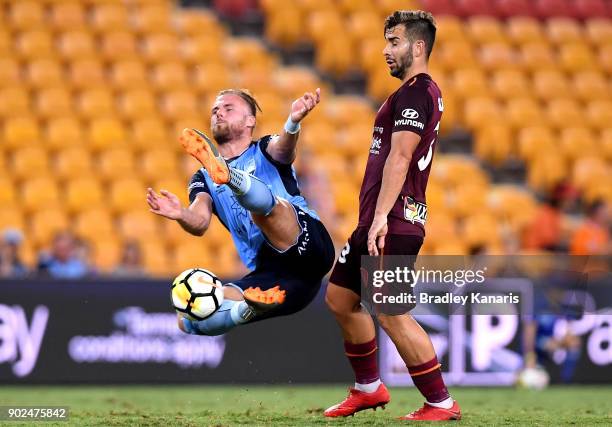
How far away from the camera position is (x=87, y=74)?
14633mm

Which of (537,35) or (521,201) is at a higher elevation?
(537,35)

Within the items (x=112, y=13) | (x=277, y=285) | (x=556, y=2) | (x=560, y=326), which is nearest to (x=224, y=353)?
(x=560, y=326)

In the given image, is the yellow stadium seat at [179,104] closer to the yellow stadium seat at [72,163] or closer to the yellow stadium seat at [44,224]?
the yellow stadium seat at [72,163]

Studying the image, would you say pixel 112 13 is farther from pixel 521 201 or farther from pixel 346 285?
pixel 346 285

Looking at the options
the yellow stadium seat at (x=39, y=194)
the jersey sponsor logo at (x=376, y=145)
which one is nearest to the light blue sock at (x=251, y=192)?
the jersey sponsor logo at (x=376, y=145)

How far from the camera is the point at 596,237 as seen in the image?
12.3m

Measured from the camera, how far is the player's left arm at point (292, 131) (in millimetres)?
6715

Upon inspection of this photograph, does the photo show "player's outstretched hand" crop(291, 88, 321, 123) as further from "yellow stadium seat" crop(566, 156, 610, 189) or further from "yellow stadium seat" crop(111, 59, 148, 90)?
"yellow stadium seat" crop(566, 156, 610, 189)

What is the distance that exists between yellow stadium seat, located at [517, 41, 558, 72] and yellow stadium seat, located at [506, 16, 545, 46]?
12cm

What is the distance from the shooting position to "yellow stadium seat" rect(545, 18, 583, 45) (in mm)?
17500

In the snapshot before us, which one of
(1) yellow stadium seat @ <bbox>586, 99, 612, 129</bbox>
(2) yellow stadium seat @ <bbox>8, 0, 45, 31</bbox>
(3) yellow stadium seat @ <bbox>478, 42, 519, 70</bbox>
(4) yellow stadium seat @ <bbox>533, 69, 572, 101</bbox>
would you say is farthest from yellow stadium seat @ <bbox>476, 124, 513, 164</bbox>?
(2) yellow stadium seat @ <bbox>8, 0, 45, 31</bbox>

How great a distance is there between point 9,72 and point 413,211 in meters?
9.12

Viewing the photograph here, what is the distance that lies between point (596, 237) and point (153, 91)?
5.96 metres

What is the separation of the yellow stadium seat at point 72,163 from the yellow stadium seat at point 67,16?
2.29m
